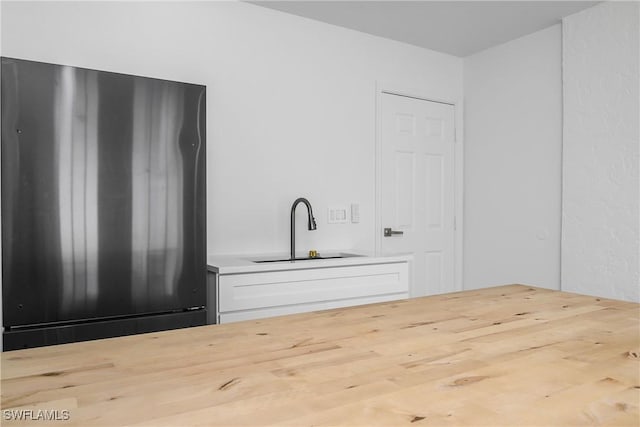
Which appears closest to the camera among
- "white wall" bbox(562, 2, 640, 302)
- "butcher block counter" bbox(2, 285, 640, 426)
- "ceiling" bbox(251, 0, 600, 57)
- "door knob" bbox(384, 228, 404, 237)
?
"butcher block counter" bbox(2, 285, 640, 426)

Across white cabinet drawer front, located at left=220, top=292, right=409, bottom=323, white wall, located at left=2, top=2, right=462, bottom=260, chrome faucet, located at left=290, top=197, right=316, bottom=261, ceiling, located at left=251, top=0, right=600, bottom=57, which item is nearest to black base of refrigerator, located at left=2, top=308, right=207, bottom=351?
white cabinet drawer front, located at left=220, top=292, right=409, bottom=323

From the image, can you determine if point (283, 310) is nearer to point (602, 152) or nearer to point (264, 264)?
point (264, 264)

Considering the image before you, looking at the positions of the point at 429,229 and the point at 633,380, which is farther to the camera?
the point at 429,229

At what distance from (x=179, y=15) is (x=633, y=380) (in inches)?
113

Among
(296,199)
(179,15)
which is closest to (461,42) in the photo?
(296,199)

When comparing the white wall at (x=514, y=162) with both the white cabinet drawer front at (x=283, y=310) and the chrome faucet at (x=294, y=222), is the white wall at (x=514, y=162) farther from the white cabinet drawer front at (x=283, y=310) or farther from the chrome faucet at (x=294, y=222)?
the chrome faucet at (x=294, y=222)

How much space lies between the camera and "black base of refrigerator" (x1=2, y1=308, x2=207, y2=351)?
1.81 meters

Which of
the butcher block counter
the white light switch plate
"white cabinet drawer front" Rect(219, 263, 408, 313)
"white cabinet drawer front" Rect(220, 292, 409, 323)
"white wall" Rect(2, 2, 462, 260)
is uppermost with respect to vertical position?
"white wall" Rect(2, 2, 462, 260)

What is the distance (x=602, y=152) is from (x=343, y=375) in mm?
3012

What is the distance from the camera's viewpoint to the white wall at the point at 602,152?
9.57 ft

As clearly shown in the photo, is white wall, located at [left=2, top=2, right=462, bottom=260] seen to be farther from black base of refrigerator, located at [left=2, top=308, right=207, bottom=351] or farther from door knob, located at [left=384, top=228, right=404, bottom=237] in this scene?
black base of refrigerator, located at [left=2, top=308, right=207, bottom=351]

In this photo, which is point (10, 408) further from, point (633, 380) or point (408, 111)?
point (408, 111)

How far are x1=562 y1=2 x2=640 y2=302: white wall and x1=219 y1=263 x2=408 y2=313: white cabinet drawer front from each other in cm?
130

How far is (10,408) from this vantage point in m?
0.65
